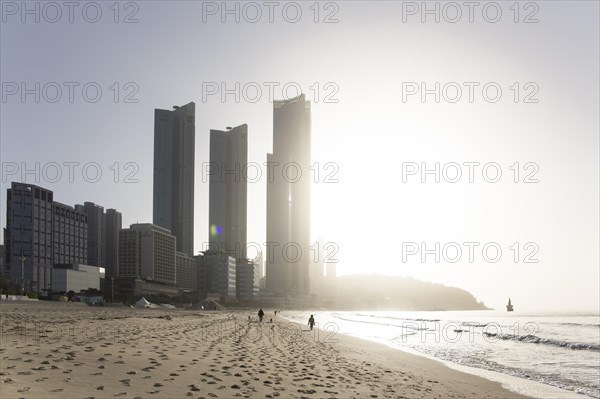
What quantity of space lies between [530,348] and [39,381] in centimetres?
5013

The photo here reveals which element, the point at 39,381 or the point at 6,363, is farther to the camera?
the point at 6,363

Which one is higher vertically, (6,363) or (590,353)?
(6,363)

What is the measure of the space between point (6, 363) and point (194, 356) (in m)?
7.45

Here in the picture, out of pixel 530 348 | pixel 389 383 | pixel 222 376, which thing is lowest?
pixel 530 348

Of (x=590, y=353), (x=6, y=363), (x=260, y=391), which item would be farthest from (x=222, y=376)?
(x=590, y=353)

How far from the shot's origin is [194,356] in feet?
67.8

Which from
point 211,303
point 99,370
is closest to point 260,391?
point 99,370

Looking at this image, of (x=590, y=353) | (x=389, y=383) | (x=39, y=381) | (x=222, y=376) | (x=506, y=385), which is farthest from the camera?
(x=590, y=353)

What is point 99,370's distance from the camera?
15156 millimetres

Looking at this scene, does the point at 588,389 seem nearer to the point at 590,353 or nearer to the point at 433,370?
the point at 433,370

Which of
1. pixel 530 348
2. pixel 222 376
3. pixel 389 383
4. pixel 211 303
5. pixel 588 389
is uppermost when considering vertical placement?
pixel 222 376

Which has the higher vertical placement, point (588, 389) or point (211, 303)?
point (588, 389)

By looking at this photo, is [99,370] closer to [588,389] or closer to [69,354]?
[69,354]

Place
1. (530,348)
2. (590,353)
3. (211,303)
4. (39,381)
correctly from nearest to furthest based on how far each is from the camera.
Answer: (39,381)
(590,353)
(530,348)
(211,303)
